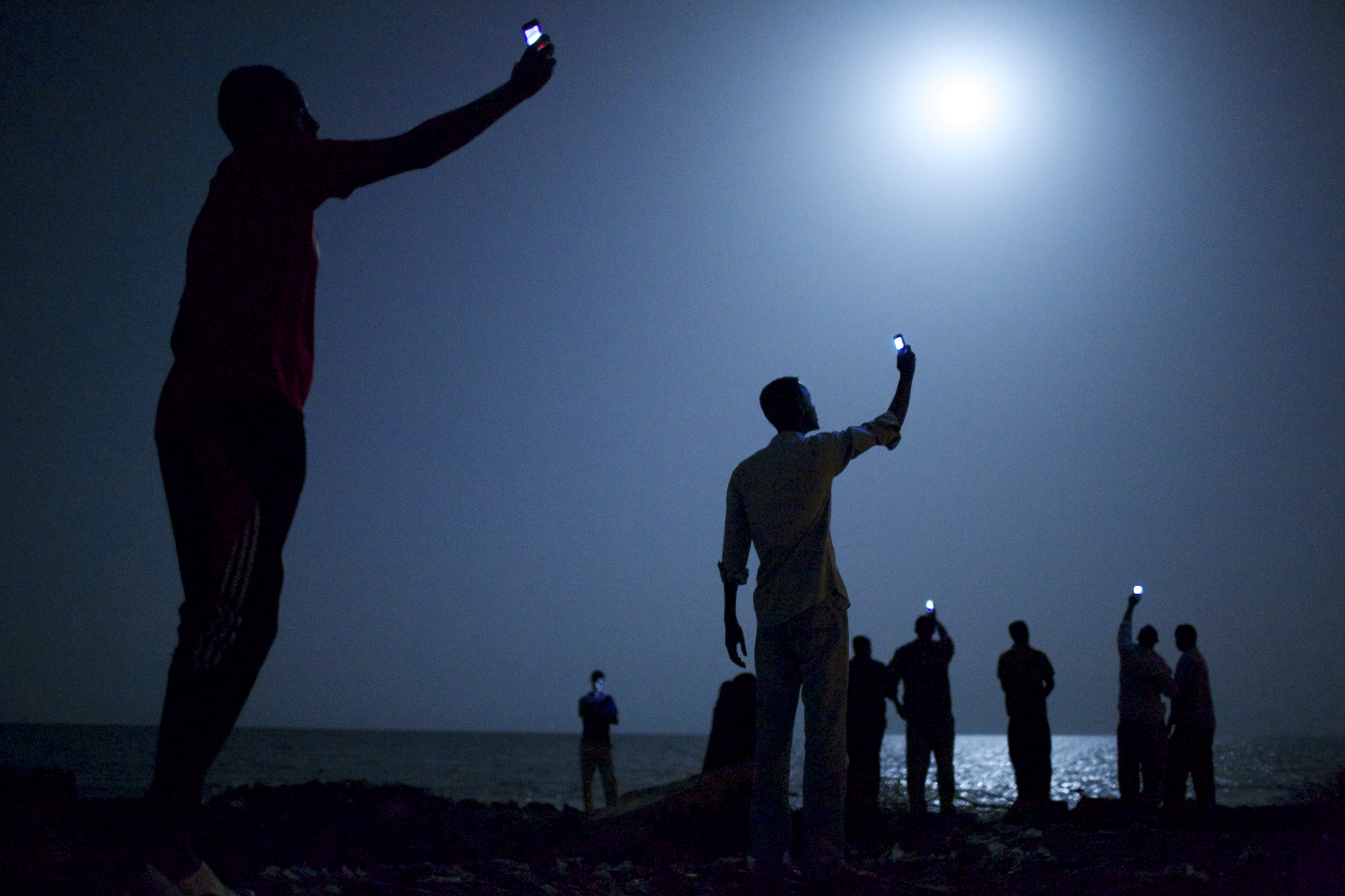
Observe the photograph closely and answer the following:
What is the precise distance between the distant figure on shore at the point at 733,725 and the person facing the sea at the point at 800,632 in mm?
4677

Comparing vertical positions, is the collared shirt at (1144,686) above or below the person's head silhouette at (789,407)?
below

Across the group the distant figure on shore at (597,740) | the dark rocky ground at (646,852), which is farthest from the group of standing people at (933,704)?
the distant figure on shore at (597,740)

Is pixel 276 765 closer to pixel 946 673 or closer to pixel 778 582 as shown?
pixel 946 673

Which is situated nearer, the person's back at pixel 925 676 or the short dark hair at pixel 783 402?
the short dark hair at pixel 783 402

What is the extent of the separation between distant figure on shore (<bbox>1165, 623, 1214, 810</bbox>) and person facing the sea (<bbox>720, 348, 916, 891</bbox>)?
7728 millimetres

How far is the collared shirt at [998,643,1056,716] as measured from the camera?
31.6ft

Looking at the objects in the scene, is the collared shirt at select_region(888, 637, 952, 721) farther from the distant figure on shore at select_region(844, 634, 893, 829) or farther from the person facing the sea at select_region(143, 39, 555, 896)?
the person facing the sea at select_region(143, 39, 555, 896)

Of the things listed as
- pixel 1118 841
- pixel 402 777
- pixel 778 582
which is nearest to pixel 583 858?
pixel 778 582

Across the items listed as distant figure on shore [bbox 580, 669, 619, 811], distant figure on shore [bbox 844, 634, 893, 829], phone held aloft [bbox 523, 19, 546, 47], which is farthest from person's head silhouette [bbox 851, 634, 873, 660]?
phone held aloft [bbox 523, 19, 546, 47]

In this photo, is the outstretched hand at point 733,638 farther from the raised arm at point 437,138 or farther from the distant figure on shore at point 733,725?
the distant figure on shore at point 733,725

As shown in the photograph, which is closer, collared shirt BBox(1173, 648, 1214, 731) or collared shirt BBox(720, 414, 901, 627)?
collared shirt BBox(720, 414, 901, 627)

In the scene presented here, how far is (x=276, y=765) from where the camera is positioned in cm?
4609

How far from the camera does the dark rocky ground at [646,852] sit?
317 cm

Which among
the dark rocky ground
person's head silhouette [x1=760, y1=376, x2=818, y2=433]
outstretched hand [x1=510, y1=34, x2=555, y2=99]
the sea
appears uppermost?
outstretched hand [x1=510, y1=34, x2=555, y2=99]
